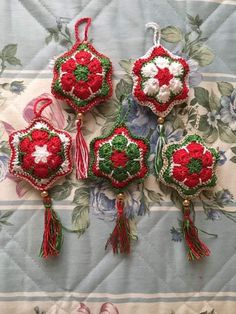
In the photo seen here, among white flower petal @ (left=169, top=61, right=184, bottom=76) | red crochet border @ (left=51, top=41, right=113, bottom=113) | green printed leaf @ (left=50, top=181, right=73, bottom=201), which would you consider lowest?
green printed leaf @ (left=50, top=181, right=73, bottom=201)

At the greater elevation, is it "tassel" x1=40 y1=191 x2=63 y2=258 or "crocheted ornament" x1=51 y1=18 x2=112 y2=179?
"crocheted ornament" x1=51 y1=18 x2=112 y2=179

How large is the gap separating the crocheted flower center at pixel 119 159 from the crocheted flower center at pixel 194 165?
12 cm

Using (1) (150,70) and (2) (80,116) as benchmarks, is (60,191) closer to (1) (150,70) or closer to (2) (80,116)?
(2) (80,116)

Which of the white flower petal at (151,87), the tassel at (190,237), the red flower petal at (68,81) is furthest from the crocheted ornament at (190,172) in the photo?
the red flower petal at (68,81)

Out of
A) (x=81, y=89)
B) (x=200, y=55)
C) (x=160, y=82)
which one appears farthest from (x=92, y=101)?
(x=200, y=55)

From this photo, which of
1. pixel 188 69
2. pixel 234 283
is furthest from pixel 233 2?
pixel 234 283

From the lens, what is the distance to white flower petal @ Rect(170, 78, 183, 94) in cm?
91

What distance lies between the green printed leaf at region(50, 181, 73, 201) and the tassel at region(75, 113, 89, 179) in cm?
3

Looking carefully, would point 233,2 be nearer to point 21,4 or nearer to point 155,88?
point 155,88

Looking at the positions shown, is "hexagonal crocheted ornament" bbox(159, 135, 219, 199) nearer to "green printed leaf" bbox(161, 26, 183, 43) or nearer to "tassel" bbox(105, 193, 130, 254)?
"tassel" bbox(105, 193, 130, 254)

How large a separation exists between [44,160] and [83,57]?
21 cm

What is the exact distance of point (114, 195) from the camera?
923 mm

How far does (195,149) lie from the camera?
2.97 ft

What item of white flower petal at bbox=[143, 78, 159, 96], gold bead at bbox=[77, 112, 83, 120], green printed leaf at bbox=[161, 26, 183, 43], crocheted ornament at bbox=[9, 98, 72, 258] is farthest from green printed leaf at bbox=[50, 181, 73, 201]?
green printed leaf at bbox=[161, 26, 183, 43]
